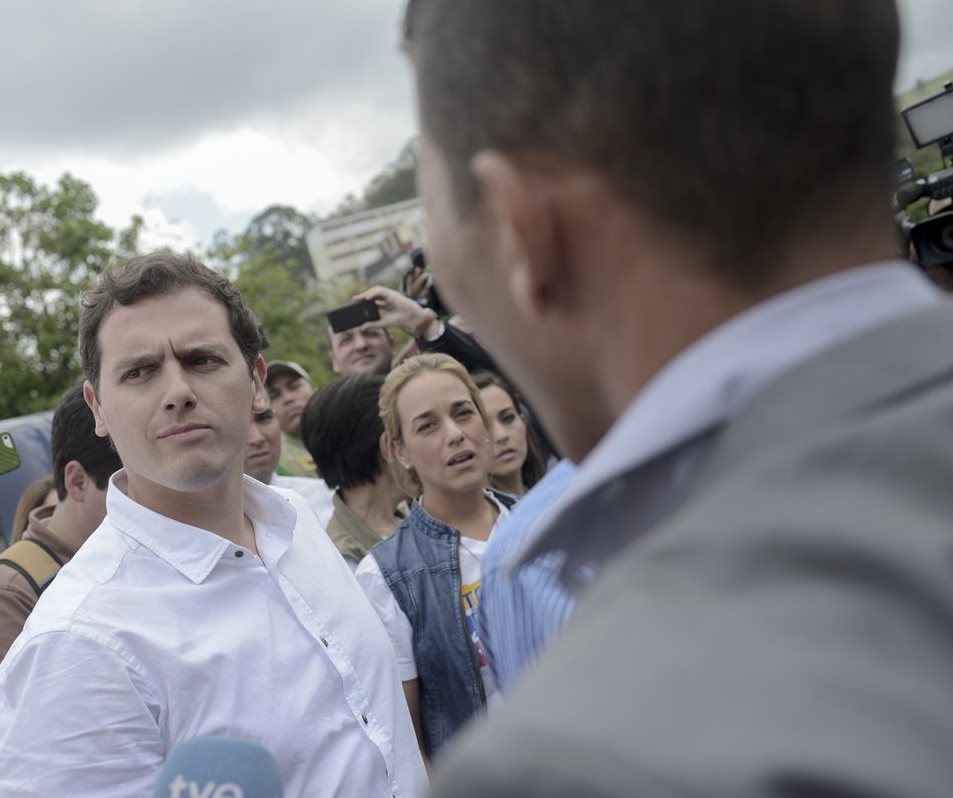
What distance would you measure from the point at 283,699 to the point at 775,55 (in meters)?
1.90

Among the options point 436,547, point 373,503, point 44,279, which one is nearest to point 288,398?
point 373,503

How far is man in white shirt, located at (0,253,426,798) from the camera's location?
2.07 m

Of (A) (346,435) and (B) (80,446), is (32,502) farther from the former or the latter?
(A) (346,435)

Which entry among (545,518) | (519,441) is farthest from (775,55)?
(519,441)

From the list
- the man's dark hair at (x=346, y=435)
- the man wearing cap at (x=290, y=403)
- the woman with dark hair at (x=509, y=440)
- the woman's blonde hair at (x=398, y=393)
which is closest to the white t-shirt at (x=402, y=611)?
the woman's blonde hair at (x=398, y=393)

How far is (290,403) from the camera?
607cm

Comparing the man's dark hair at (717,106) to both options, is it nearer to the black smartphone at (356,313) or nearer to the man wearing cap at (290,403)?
the black smartphone at (356,313)

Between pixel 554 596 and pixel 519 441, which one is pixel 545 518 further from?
pixel 519 441

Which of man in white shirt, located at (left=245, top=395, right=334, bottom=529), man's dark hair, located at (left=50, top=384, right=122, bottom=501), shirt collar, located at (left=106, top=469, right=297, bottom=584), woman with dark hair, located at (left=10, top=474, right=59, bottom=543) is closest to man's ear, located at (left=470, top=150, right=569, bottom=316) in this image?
shirt collar, located at (left=106, top=469, right=297, bottom=584)

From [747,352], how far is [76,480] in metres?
3.42

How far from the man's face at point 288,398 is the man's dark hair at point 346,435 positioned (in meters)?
1.65

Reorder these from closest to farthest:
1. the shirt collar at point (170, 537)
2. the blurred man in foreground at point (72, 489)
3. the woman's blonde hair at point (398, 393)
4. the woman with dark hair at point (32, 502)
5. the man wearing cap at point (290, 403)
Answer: the shirt collar at point (170, 537) → the blurred man in foreground at point (72, 489) → the woman's blonde hair at point (398, 393) → the woman with dark hair at point (32, 502) → the man wearing cap at point (290, 403)

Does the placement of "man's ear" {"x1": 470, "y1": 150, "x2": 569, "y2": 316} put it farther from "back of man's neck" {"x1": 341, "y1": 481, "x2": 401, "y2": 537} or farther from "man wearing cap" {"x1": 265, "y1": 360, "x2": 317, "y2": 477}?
"man wearing cap" {"x1": 265, "y1": 360, "x2": 317, "y2": 477}

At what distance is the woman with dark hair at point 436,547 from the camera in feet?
10.2
